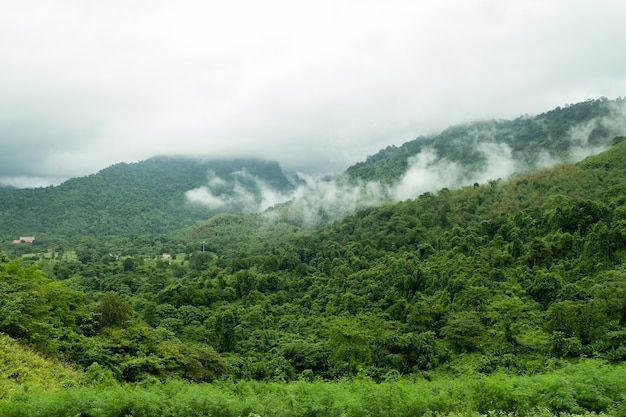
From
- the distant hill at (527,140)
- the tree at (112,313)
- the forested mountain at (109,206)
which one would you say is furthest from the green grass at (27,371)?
the forested mountain at (109,206)

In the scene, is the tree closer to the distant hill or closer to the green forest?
the green forest

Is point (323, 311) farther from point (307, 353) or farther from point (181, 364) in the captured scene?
point (181, 364)

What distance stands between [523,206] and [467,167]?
148 ft

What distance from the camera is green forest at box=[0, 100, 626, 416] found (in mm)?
11406

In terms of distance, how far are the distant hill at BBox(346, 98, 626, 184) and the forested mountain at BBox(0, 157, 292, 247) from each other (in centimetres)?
6443

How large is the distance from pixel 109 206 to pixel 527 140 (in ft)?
388

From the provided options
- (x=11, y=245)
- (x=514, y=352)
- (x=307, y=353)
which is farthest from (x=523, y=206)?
(x=11, y=245)

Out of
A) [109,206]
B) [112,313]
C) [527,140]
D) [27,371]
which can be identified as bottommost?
[112,313]

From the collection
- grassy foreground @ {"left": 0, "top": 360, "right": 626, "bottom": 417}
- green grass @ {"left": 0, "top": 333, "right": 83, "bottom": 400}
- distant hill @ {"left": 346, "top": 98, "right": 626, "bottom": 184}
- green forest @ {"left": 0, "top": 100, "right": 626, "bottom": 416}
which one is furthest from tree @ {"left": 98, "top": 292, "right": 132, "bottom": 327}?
distant hill @ {"left": 346, "top": 98, "right": 626, "bottom": 184}

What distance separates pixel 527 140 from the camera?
99250 mm

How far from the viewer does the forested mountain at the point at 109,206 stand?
373 ft

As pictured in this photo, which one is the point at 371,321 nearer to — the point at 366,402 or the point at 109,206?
the point at 366,402

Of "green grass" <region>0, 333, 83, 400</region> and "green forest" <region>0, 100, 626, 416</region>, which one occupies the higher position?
"green grass" <region>0, 333, 83, 400</region>

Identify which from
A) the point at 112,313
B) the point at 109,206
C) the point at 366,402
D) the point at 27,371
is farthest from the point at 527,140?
the point at 109,206
